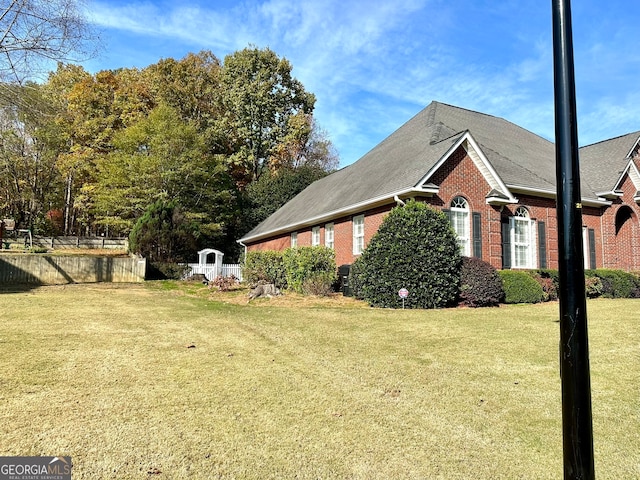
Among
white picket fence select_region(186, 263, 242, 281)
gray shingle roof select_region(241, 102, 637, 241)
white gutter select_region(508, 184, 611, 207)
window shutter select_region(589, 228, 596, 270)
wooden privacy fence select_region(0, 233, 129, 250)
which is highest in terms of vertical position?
gray shingle roof select_region(241, 102, 637, 241)

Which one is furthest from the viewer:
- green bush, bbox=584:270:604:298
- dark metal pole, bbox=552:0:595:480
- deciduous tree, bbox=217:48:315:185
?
deciduous tree, bbox=217:48:315:185

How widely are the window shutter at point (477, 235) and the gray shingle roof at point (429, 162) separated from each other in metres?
2.20

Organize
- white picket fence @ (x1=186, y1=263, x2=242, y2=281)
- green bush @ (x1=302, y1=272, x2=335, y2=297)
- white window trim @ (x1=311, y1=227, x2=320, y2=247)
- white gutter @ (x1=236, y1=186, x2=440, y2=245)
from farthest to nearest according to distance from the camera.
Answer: white picket fence @ (x1=186, y1=263, x2=242, y2=281) → white window trim @ (x1=311, y1=227, x2=320, y2=247) → green bush @ (x1=302, y1=272, x2=335, y2=297) → white gutter @ (x1=236, y1=186, x2=440, y2=245)

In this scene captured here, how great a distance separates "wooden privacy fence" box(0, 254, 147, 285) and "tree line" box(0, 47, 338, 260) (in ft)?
9.40

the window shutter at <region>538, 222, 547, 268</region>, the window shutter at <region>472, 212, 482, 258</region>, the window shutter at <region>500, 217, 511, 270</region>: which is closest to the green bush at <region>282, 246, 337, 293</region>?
the window shutter at <region>472, 212, 482, 258</region>

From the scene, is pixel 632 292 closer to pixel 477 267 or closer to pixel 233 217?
pixel 477 267

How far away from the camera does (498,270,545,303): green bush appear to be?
1349 cm

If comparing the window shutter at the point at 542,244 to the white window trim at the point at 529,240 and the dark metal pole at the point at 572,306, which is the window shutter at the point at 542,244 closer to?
the white window trim at the point at 529,240

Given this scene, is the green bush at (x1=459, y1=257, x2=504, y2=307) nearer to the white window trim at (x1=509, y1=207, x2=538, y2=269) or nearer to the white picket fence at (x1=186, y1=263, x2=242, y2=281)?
the white window trim at (x1=509, y1=207, x2=538, y2=269)

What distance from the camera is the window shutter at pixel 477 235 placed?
15016mm

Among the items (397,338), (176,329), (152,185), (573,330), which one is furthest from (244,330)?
(152,185)

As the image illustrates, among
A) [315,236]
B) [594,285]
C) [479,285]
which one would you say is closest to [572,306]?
[479,285]

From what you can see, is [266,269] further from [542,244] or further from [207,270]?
[542,244]

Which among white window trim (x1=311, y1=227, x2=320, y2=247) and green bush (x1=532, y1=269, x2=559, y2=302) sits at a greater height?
white window trim (x1=311, y1=227, x2=320, y2=247)
